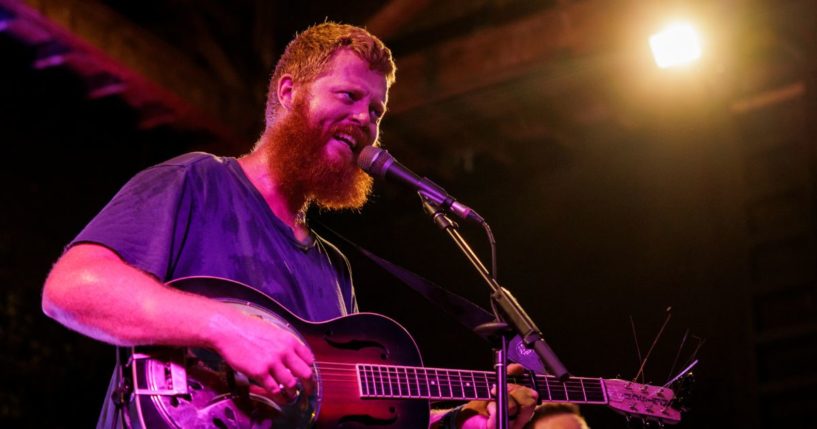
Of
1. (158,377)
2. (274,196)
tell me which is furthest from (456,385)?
(158,377)

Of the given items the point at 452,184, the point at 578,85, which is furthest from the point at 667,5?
the point at 452,184

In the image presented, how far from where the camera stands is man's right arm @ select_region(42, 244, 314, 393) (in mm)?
2129

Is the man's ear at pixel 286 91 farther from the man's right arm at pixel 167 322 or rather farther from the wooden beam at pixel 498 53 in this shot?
the wooden beam at pixel 498 53

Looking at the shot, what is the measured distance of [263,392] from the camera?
227 centimetres

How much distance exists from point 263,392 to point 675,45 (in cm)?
479

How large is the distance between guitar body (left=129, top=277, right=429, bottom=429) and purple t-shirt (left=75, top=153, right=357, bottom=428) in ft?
0.57

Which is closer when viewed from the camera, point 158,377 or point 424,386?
point 158,377

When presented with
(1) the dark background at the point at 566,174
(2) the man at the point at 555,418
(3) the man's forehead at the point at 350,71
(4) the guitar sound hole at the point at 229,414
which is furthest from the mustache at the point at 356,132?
(1) the dark background at the point at 566,174

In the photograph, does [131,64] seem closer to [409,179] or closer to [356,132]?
[356,132]

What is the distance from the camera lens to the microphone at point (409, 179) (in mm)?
2719

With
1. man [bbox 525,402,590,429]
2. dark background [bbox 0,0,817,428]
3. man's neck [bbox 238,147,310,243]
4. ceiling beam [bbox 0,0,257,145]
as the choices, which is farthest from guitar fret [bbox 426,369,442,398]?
ceiling beam [bbox 0,0,257,145]

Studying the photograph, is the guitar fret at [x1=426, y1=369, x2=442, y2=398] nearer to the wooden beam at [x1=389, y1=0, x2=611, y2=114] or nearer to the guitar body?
the guitar body

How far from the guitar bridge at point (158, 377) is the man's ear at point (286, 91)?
143 cm

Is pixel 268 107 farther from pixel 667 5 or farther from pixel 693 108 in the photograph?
pixel 693 108
